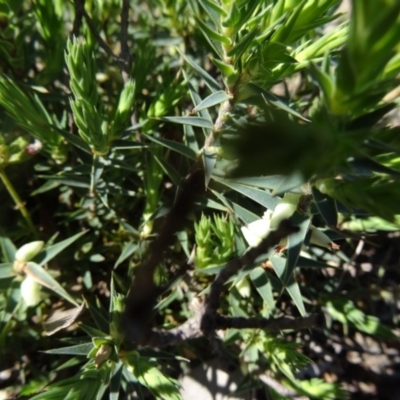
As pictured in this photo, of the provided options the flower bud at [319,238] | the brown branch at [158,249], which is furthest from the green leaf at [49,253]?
the brown branch at [158,249]

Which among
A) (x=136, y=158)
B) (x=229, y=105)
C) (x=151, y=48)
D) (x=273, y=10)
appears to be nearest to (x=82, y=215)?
(x=136, y=158)

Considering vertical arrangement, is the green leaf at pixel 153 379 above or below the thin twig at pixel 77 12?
below

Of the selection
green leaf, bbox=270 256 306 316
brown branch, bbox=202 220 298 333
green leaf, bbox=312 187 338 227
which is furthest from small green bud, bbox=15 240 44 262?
green leaf, bbox=312 187 338 227

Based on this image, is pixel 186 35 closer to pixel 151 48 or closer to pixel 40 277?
pixel 151 48

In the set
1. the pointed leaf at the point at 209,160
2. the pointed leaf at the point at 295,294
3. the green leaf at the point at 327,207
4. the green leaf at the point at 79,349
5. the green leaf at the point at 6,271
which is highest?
the green leaf at the point at 327,207

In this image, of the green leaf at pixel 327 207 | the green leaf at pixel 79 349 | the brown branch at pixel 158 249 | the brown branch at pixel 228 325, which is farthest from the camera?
the brown branch at pixel 228 325

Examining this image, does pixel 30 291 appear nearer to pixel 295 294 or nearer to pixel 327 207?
pixel 295 294

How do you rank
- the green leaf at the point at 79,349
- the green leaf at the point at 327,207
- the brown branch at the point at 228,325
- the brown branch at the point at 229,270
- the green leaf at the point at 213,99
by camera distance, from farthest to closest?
the brown branch at the point at 228,325, the green leaf at the point at 79,349, the green leaf at the point at 213,99, the green leaf at the point at 327,207, the brown branch at the point at 229,270

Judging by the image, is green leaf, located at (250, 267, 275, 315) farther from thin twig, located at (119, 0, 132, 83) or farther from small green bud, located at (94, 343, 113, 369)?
thin twig, located at (119, 0, 132, 83)

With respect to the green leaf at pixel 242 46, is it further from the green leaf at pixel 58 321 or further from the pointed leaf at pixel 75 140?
the green leaf at pixel 58 321

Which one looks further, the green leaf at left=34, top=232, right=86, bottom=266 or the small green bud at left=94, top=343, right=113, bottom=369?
the green leaf at left=34, top=232, right=86, bottom=266
